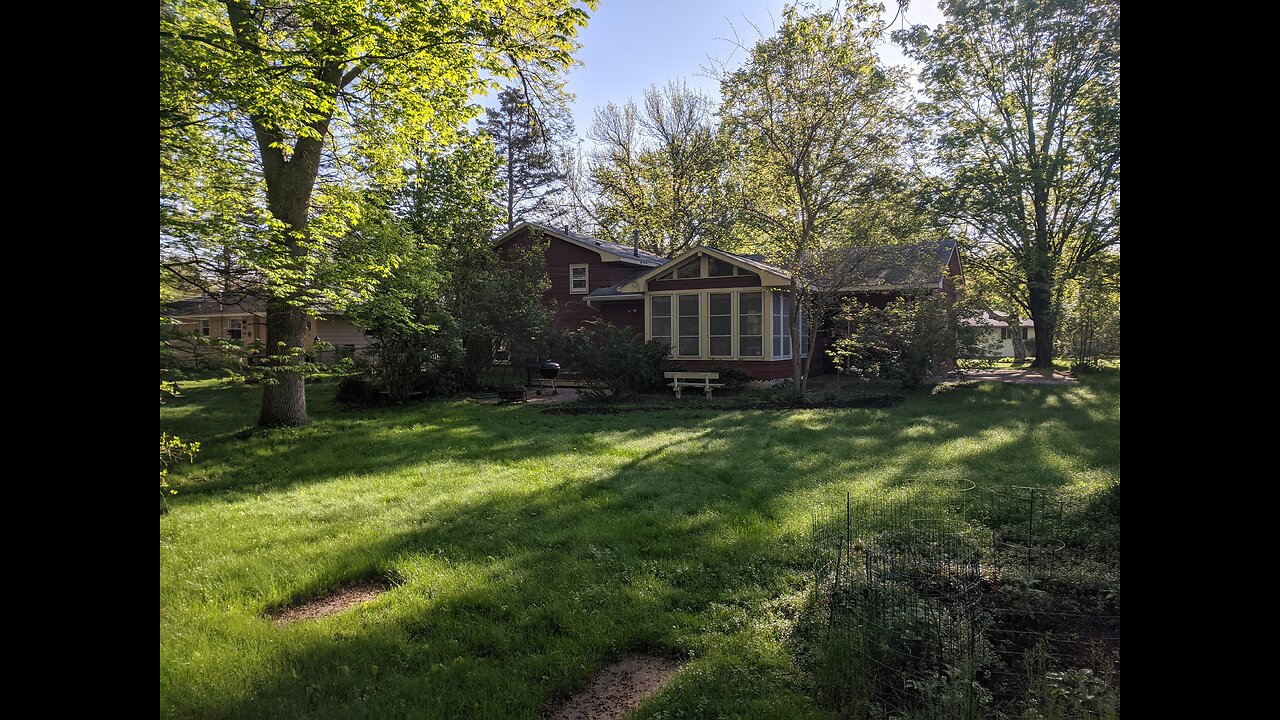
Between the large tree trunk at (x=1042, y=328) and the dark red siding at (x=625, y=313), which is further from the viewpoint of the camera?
the dark red siding at (x=625, y=313)

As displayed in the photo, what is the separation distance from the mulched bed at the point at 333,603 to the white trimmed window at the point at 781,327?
14238mm

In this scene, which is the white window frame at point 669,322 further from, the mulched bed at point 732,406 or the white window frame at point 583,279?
the white window frame at point 583,279

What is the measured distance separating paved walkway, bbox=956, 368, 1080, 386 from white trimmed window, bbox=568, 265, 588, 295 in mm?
13716

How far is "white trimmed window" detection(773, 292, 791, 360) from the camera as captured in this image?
58.1 feet

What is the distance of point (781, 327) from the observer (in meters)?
18.0

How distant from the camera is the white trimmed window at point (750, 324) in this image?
17578 mm

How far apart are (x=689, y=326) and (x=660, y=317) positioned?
39.9 inches

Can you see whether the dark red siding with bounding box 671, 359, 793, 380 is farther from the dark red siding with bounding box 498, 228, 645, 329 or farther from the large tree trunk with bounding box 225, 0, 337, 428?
the large tree trunk with bounding box 225, 0, 337, 428

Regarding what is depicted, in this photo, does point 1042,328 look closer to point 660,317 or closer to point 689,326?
point 689,326

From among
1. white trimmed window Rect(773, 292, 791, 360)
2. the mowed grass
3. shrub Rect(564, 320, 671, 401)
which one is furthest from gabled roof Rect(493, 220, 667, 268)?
the mowed grass

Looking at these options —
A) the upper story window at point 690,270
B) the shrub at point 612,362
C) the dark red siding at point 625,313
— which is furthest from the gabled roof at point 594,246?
the shrub at point 612,362
